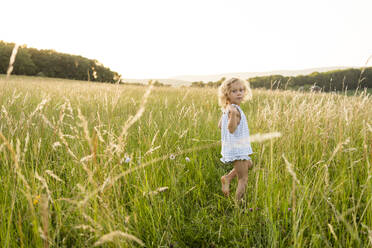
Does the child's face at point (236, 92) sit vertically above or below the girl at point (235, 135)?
above

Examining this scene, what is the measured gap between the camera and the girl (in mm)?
2031

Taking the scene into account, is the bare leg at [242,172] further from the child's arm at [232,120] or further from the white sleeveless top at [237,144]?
the child's arm at [232,120]

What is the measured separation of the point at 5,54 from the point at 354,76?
5870cm

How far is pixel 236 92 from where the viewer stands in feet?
7.22

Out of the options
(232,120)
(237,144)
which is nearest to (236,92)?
(232,120)

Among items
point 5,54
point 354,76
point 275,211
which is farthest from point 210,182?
point 354,76

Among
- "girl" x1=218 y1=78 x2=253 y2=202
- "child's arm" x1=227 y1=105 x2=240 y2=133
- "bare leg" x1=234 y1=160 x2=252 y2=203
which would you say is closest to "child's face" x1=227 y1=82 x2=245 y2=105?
"girl" x1=218 y1=78 x2=253 y2=202

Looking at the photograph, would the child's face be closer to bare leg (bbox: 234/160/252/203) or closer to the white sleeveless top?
the white sleeveless top

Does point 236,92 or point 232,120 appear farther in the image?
point 236,92

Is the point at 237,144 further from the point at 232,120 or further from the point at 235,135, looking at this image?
the point at 232,120

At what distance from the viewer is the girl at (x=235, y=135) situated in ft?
6.66

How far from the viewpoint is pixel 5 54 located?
38188mm

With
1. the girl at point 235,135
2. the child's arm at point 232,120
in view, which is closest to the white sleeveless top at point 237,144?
the girl at point 235,135

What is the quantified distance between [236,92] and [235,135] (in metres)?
0.39
